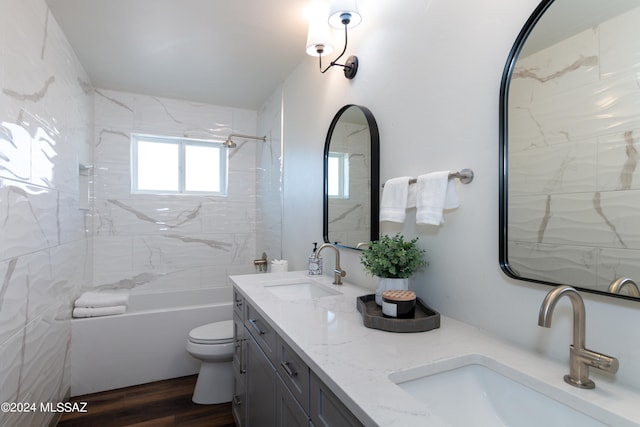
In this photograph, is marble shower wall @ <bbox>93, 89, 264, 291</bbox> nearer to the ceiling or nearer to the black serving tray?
the ceiling

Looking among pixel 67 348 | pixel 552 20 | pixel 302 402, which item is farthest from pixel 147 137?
pixel 552 20

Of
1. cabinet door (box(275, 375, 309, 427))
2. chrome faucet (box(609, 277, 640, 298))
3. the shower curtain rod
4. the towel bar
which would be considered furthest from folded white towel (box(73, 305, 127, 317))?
chrome faucet (box(609, 277, 640, 298))

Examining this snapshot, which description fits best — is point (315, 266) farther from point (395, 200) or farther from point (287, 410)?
point (287, 410)

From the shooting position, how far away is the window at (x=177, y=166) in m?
3.32

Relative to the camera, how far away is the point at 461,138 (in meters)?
1.14

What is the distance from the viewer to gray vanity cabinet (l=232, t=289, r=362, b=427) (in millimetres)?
842

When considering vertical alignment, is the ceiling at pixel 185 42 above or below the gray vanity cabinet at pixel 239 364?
above

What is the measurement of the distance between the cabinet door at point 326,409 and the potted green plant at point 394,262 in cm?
47

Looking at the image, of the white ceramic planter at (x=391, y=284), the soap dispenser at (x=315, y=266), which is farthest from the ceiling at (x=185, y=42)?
the white ceramic planter at (x=391, y=284)

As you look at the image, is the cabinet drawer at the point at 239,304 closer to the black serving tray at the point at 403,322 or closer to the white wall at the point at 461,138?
the white wall at the point at 461,138

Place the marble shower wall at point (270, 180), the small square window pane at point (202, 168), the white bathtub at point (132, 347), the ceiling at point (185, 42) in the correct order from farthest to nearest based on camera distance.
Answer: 1. the small square window pane at point (202, 168)
2. the marble shower wall at point (270, 180)
3. the white bathtub at point (132, 347)
4. the ceiling at point (185, 42)

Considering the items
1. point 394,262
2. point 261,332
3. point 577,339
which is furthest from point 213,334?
point 577,339

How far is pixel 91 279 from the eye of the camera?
3006 mm

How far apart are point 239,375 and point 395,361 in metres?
1.31
